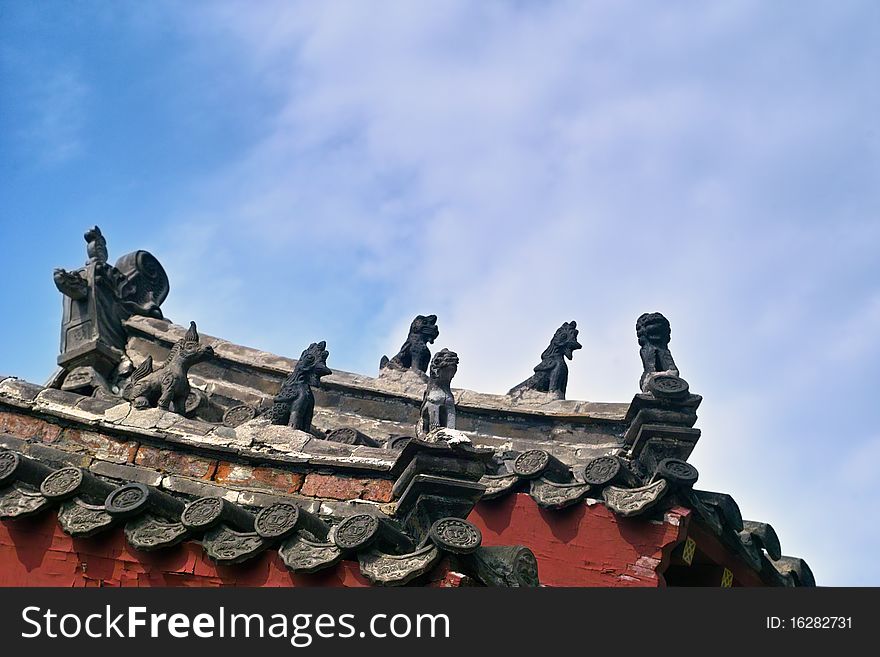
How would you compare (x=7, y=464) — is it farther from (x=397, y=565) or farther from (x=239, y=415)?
(x=239, y=415)

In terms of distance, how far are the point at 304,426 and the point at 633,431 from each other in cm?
315

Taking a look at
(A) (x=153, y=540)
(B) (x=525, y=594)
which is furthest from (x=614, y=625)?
(A) (x=153, y=540)

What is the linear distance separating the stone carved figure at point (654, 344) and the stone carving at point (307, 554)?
18.8 feet

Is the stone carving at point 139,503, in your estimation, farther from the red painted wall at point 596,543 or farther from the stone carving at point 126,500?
the red painted wall at point 596,543

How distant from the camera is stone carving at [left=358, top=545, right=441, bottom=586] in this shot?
6844 millimetres

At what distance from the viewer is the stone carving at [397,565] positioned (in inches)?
269

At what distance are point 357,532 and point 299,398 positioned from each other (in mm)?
3614

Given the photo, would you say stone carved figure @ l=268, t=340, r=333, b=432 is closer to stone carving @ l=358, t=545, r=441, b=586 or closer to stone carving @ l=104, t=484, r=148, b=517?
stone carving @ l=104, t=484, r=148, b=517

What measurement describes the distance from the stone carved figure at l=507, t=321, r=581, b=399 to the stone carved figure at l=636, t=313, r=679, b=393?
239 cm

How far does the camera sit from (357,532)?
721 cm

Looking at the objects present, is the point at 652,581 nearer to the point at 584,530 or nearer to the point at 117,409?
the point at 584,530

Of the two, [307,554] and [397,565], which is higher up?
[307,554]

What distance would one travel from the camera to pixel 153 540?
737cm

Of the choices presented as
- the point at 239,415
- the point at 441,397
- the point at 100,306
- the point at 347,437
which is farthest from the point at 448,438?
the point at 100,306
